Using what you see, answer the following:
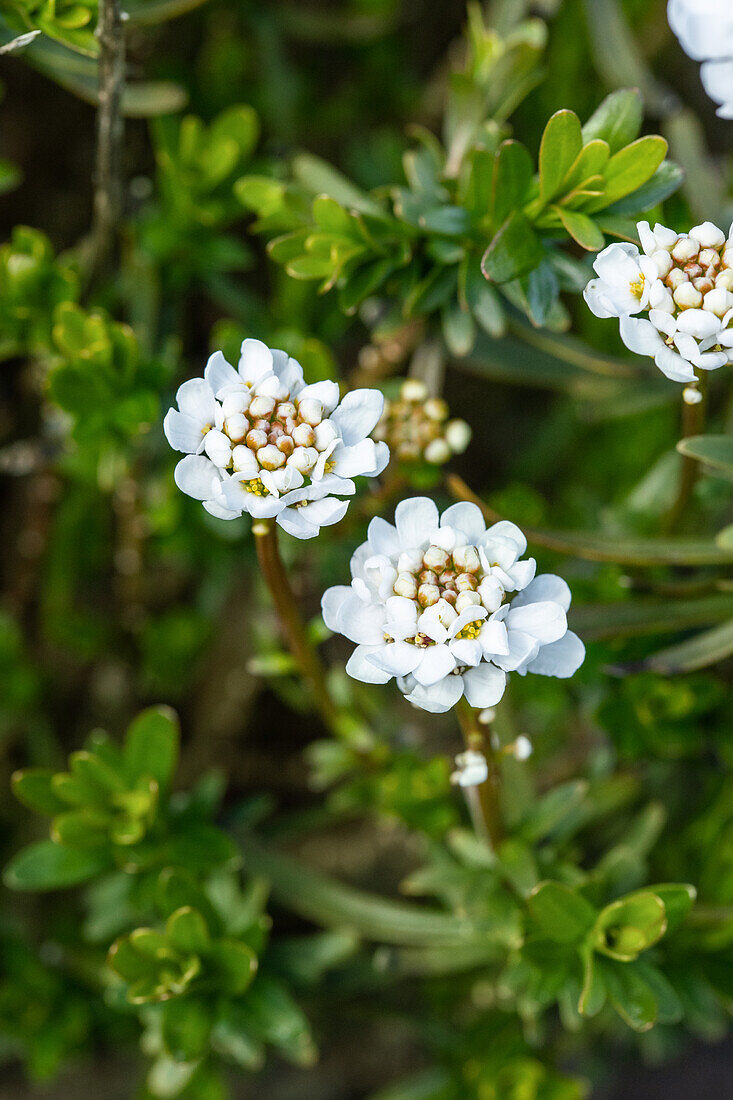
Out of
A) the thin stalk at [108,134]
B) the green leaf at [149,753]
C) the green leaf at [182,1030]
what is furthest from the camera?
the green leaf at [149,753]

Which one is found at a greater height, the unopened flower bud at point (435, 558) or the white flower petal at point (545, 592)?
the unopened flower bud at point (435, 558)

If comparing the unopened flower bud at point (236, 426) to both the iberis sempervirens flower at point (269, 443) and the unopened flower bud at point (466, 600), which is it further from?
the unopened flower bud at point (466, 600)

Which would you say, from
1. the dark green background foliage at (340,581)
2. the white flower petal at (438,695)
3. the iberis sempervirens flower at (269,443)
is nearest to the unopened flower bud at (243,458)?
the iberis sempervirens flower at (269,443)

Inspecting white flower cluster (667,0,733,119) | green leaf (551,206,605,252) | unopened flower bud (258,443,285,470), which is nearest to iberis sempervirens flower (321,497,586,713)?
unopened flower bud (258,443,285,470)

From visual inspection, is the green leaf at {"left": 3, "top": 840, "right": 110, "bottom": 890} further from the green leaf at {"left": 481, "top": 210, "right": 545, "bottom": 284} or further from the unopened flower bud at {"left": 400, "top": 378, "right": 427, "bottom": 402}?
the green leaf at {"left": 481, "top": 210, "right": 545, "bottom": 284}

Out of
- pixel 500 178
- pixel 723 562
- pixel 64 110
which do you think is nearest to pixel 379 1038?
pixel 723 562

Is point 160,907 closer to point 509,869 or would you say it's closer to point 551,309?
point 509,869
